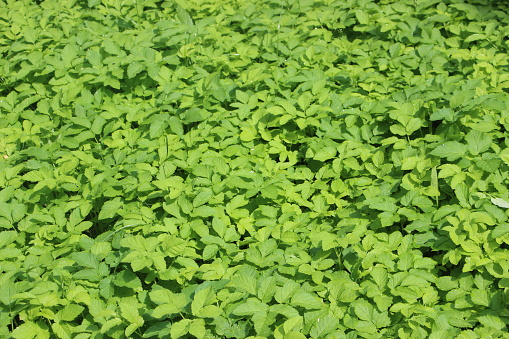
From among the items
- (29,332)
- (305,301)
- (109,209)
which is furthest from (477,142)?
(29,332)

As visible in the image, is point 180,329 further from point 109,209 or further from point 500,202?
point 500,202

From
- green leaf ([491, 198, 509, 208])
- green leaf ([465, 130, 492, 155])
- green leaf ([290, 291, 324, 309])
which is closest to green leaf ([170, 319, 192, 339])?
green leaf ([290, 291, 324, 309])

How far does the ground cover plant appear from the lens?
2.55 meters

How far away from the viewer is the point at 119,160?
3570 mm

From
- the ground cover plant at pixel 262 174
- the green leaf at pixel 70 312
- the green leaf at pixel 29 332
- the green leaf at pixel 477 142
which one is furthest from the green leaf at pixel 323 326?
the green leaf at pixel 477 142

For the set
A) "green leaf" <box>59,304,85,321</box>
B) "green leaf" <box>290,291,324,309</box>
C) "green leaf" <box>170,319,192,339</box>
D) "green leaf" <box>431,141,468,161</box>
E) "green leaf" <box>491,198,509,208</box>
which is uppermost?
"green leaf" <box>431,141,468,161</box>

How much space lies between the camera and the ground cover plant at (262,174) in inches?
101

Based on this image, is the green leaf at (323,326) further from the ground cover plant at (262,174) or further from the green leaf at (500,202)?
the green leaf at (500,202)

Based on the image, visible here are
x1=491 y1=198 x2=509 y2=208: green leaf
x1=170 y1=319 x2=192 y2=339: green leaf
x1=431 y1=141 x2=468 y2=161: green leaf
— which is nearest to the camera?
x1=170 y1=319 x2=192 y2=339: green leaf

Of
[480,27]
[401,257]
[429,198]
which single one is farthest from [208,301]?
[480,27]

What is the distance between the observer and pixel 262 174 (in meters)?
3.37

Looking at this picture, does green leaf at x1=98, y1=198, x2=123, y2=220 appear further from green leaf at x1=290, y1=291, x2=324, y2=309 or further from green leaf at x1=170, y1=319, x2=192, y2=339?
green leaf at x1=290, y1=291, x2=324, y2=309

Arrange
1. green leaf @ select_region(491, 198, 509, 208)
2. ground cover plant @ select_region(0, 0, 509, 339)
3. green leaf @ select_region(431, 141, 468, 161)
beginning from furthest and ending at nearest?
green leaf @ select_region(431, 141, 468, 161)
green leaf @ select_region(491, 198, 509, 208)
ground cover plant @ select_region(0, 0, 509, 339)

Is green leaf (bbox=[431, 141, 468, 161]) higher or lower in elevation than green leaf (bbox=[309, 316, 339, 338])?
higher
